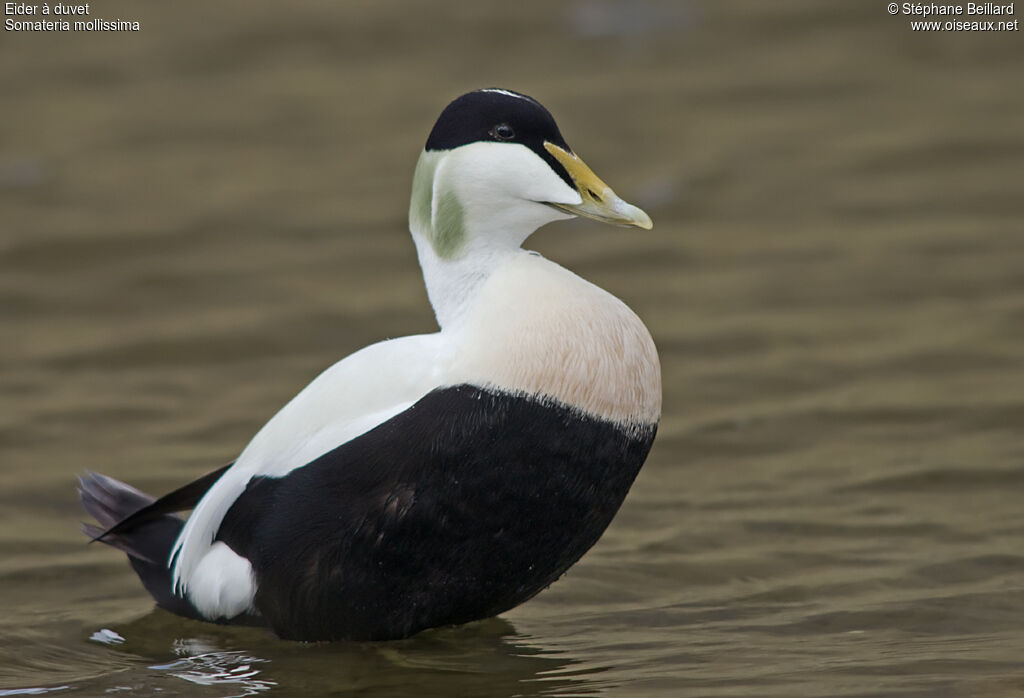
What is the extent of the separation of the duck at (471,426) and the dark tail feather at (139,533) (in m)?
0.50

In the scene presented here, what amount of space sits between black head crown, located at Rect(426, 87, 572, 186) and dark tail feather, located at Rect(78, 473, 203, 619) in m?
1.51

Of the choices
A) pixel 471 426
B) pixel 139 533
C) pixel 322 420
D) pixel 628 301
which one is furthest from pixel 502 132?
pixel 628 301

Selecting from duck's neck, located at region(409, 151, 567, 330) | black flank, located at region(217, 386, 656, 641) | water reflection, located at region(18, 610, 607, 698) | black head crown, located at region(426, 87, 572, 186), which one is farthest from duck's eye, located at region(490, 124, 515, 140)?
water reflection, located at region(18, 610, 607, 698)

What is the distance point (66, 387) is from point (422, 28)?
12.7 feet

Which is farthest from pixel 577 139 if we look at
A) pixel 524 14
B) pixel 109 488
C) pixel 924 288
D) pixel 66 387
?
pixel 109 488

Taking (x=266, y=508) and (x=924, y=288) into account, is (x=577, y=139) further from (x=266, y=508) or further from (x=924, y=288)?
(x=266, y=508)

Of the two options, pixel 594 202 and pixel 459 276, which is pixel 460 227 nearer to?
pixel 459 276

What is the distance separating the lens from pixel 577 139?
28.6 ft

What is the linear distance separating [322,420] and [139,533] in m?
0.94

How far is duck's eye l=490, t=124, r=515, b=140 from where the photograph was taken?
3947 mm

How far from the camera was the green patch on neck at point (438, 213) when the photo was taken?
400 centimetres

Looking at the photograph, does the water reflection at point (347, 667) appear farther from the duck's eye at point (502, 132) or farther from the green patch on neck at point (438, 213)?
the duck's eye at point (502, 132)

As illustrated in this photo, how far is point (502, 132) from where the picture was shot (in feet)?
13.0

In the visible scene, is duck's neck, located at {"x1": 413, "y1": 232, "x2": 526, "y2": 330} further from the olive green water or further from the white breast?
the olive green water
